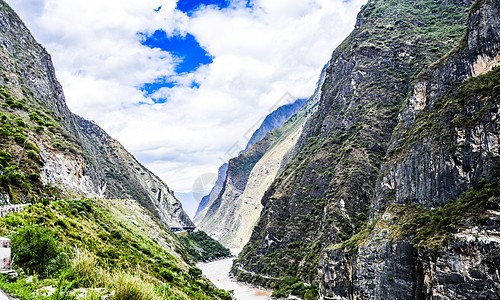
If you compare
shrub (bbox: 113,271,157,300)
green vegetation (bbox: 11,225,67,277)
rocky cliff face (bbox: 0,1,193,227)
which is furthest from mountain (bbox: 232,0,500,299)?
rocky cliff face (bbox: 0,1,193,227)

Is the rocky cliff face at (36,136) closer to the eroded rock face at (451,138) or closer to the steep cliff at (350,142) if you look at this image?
the eroded rock face at (451,138)

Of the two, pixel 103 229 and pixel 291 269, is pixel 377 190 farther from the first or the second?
pixel 103 229

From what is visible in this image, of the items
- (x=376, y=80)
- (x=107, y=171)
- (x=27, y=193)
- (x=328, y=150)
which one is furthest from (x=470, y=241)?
(x=107, y=171)

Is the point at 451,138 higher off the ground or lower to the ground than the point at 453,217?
higher

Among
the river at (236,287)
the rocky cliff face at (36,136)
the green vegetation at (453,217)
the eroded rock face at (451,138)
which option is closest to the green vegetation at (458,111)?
the eroded rock face at (451,138)

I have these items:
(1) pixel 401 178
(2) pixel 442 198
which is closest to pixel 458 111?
(2) pixel 442 198

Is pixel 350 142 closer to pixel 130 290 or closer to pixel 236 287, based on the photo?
pixel 236 287

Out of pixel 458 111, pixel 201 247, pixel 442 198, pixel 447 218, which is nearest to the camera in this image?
pixel 447 218
